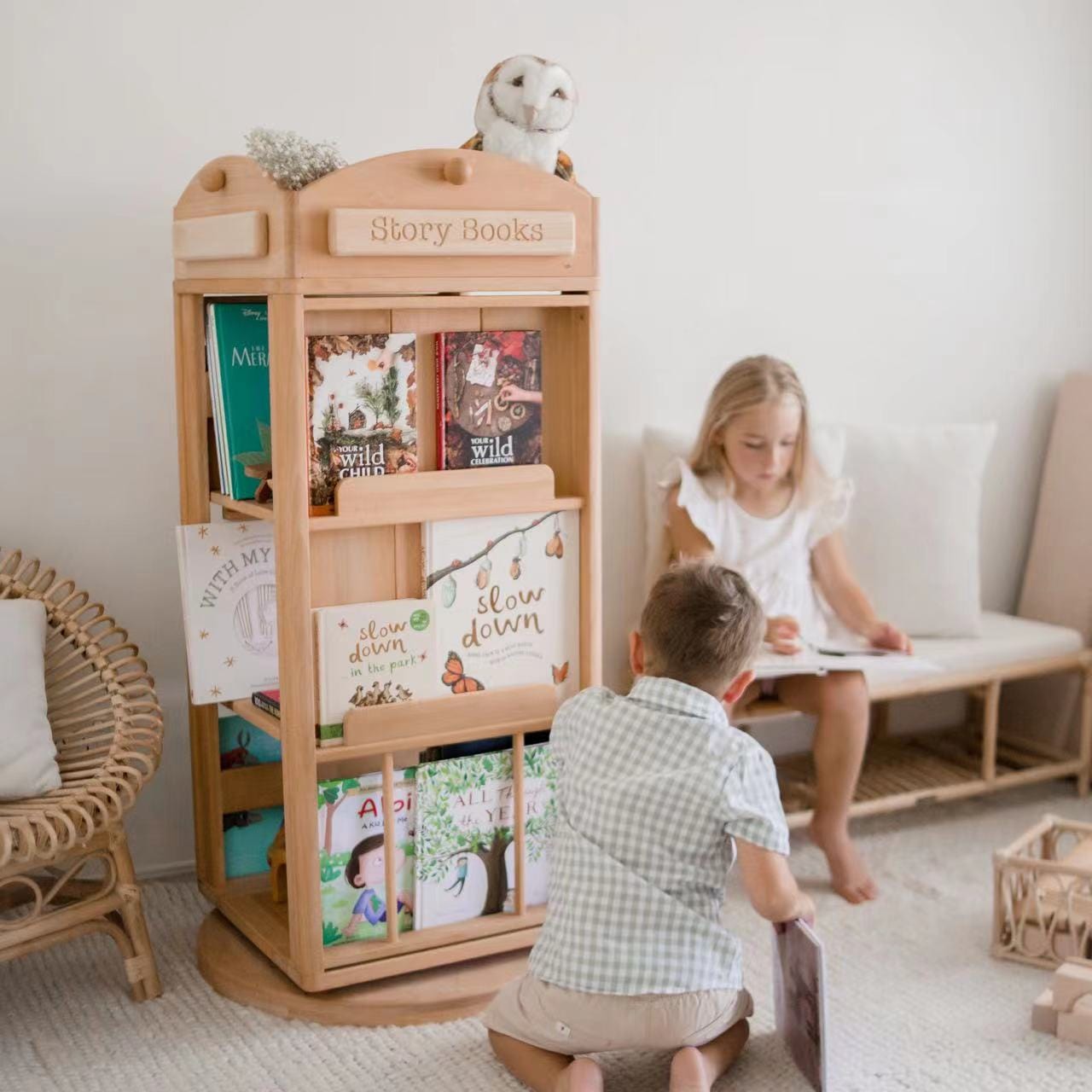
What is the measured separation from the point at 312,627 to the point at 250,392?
1.30 feet

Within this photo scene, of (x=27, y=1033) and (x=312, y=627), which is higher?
(x=312, y=627)

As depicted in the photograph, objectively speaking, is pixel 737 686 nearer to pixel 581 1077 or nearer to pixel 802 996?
pixel 802 996

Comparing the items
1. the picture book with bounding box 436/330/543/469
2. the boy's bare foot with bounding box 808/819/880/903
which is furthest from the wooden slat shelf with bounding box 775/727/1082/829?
the picture book with bounding box 436/330/543/469

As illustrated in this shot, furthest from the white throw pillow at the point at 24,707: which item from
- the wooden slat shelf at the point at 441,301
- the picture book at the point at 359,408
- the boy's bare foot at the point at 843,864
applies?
the boy's bare foot at the point at 843,864

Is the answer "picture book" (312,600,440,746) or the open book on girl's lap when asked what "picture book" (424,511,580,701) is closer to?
"picture book" (312,600,440,746)

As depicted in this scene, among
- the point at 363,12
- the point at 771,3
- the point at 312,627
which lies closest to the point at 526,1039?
the point at 312,627

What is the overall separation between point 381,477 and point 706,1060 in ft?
2.98

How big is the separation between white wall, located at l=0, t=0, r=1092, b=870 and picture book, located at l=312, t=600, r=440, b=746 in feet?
2.09

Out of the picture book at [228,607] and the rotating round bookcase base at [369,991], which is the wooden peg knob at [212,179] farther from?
the rotating round bookcase base at [369,991]

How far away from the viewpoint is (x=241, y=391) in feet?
7.35

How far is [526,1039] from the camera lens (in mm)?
1959

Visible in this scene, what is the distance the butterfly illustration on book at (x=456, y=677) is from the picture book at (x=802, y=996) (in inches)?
22.5

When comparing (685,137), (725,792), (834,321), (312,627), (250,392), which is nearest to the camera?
(725,792)

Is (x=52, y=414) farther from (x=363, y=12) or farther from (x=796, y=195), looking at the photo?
(x=796, y=195)
